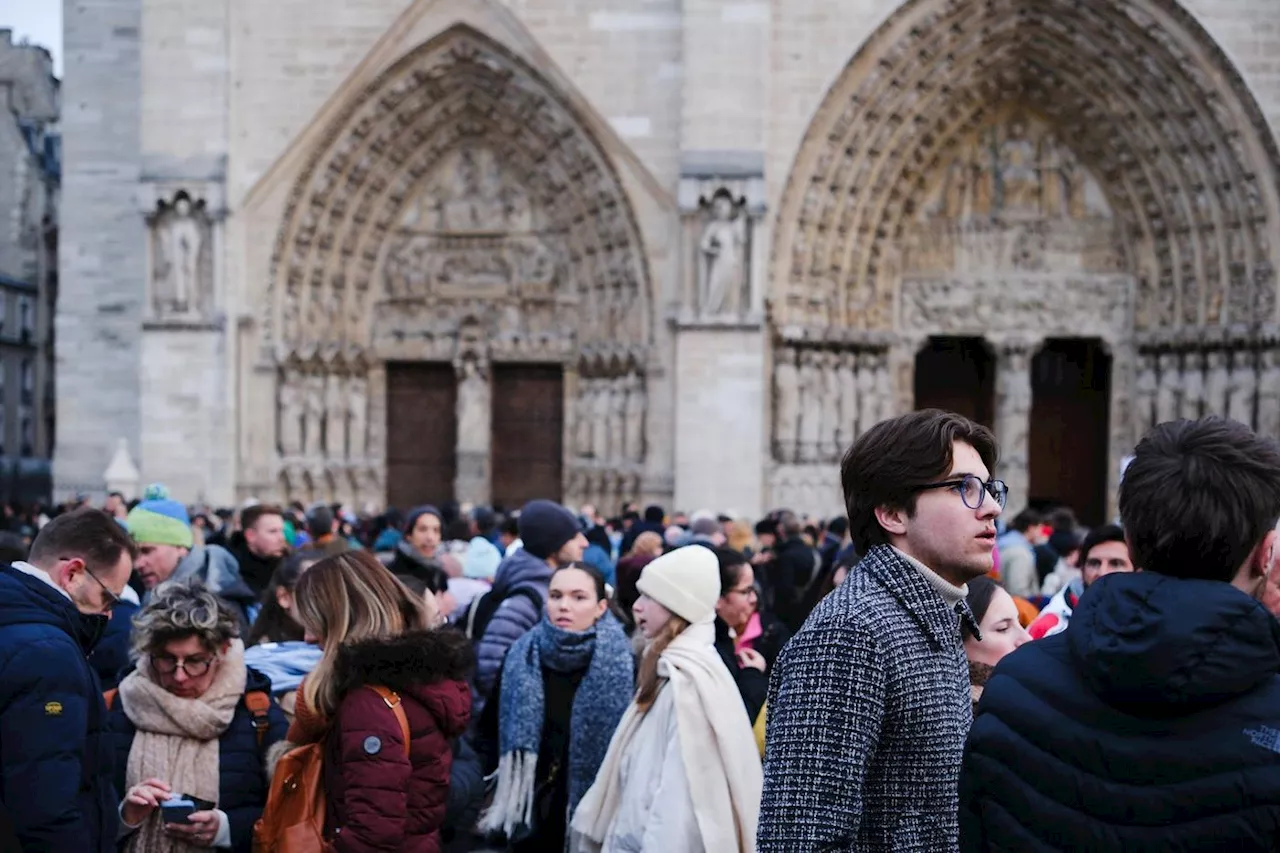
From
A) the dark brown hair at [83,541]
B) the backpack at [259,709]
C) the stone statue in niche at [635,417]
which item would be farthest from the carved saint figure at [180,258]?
the backpack at [259,709]

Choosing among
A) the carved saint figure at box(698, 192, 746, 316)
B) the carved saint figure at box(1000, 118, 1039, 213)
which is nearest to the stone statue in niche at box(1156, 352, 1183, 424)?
the carved saint figure at box(1000, 118, 1039, 213)

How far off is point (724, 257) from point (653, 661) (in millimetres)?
13127

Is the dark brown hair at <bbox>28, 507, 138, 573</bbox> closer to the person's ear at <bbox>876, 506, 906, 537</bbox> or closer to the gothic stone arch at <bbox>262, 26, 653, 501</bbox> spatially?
the person's ear at <bbox>876, 506, 906, 537</bbox>

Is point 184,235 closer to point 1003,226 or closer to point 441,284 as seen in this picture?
point 441,284

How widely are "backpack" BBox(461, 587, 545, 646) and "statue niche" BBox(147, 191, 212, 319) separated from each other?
494 inches

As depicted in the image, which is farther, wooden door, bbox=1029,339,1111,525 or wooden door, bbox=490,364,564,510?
wooden door, bbox=1029,339,1111,525

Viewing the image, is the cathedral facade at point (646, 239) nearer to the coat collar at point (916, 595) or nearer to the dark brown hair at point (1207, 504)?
the coat collar at point (916, 595)

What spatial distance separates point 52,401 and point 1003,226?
27319mm

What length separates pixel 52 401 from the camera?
3909 cm

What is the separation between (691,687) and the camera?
14.6 ft

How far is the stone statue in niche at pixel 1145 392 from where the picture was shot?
62.4 ft

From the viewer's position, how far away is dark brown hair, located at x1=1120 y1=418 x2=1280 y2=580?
231 cm

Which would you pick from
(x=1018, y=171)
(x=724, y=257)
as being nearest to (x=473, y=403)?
(x=724, y=257)

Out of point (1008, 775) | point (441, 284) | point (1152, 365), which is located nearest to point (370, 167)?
point (441, 284)
